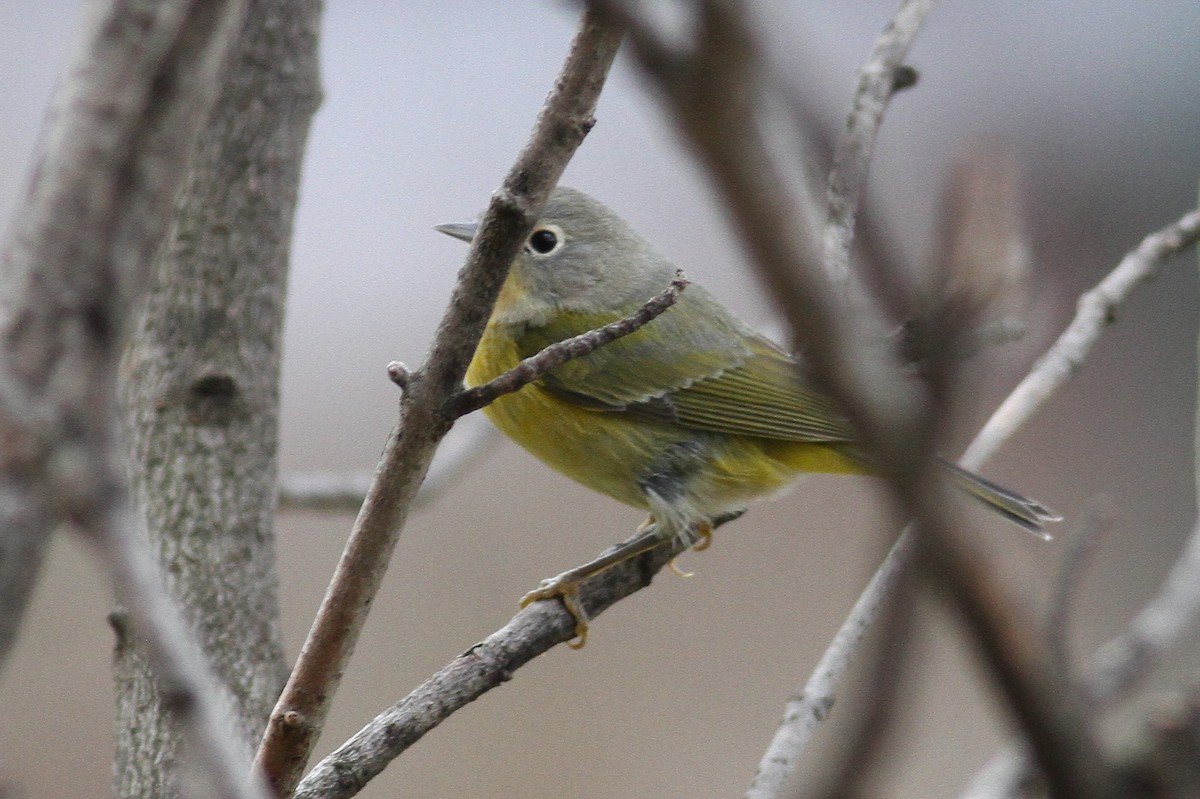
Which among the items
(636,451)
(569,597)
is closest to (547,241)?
(636,451)

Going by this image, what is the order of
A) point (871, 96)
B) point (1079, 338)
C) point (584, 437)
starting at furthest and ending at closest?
1. point (584, 437)
2. point (871, 96)
3. point (1079, 338)

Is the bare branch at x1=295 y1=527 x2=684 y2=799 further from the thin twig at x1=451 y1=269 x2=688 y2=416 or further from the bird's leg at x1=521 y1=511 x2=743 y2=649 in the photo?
the thin twig at x1=451 y1=269 x2=688 y2=416

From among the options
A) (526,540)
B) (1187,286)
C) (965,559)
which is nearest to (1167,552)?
(1187,286)

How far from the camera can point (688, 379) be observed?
3.83 meters

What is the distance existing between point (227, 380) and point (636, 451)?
1.41 metres

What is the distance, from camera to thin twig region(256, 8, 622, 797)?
5.57 feet

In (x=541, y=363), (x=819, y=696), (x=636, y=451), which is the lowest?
(x=819, y=696)

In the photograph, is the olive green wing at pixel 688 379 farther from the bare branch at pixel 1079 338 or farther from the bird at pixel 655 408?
the bare branch at pixel 1079 338

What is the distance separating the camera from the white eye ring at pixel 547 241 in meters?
3.95

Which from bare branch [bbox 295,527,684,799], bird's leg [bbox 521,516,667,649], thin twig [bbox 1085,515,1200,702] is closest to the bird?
bird's leg [bbox 521,516,667,649]

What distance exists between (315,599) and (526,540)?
3.86ft

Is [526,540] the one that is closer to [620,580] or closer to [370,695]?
[370,695]

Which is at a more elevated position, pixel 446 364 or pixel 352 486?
pixel 352 486

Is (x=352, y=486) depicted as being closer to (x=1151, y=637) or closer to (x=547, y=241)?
(x=547, y=241)
